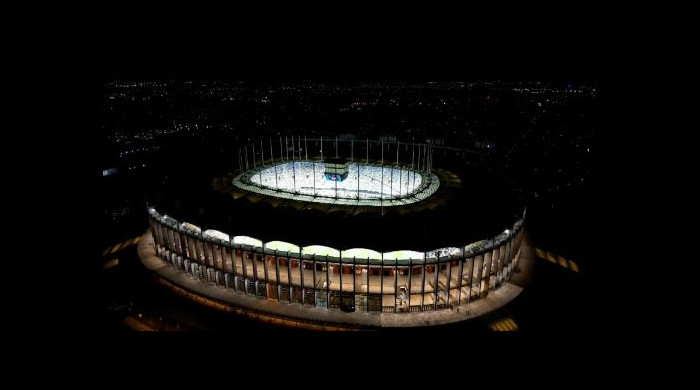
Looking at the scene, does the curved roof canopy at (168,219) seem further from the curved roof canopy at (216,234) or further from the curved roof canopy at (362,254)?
the curved roof canopy at (362,254)

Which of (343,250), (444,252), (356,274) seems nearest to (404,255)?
(444,252)

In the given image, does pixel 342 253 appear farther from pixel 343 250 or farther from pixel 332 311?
pixel 332 311

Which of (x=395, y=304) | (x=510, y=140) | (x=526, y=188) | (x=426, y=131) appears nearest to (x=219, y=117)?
(x=426, y=131)

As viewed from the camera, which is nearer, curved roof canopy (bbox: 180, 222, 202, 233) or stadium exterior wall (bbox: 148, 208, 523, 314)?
stadium exterior wall (bbox: 148, 208, 523, 314)

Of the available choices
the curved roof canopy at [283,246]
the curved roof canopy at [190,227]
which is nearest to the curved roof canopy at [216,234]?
the curved roof canopy at [190,227]

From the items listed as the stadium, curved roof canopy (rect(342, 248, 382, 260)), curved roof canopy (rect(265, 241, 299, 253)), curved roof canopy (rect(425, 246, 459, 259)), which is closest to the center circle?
the stadium

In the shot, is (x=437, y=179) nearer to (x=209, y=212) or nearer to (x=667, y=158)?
(x=209, y=212)

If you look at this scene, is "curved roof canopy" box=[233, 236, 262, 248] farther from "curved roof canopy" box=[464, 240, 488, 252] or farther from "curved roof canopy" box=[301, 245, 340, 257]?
"curved roof canopy" box=[464, 240, 488, 252]
